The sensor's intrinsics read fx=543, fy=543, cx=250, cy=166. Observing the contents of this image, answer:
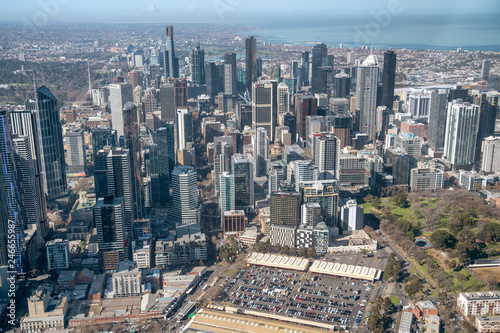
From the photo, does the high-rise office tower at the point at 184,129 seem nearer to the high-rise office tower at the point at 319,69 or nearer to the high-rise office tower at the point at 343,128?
the high-rise office tower at the point at 343,128

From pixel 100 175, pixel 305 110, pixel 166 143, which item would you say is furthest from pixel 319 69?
pixel 100 175

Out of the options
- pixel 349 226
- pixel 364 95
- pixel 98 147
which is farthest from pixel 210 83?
pixel 349 226

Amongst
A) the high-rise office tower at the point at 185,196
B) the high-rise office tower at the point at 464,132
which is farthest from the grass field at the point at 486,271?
the high-rise office tower at the point at 464,132

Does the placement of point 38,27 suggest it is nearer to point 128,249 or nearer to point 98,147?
point 98,147

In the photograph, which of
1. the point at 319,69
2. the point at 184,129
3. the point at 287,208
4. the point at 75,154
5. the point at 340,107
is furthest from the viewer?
the point at 319,69

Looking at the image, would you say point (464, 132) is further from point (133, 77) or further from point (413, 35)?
point (133, 77)
